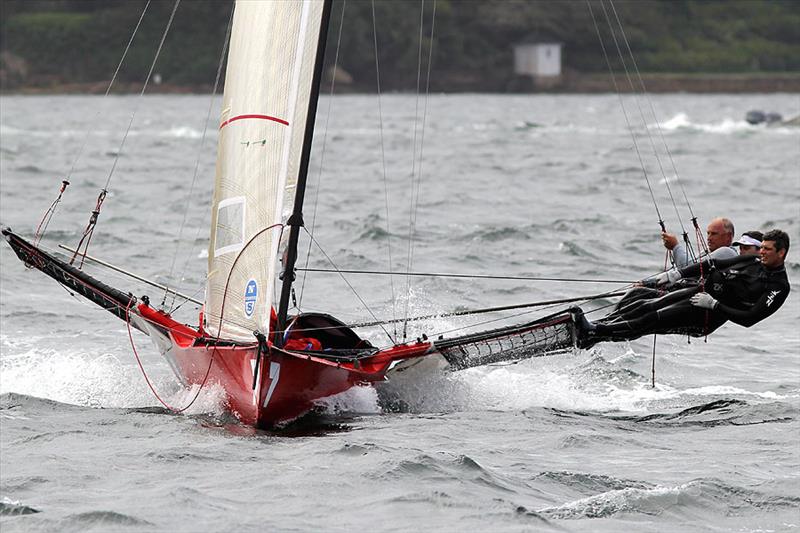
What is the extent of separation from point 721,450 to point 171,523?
151 inches

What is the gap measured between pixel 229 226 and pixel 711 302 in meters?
3.30

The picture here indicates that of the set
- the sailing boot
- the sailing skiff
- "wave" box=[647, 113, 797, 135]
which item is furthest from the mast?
"wave" box=[647, 113, 797, 135]

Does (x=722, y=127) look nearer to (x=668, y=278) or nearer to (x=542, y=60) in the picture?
(x=668, y=278)

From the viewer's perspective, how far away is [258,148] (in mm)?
9547

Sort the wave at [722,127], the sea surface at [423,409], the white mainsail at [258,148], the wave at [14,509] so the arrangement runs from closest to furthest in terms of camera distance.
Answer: the wave at [14,509], the sea surface at [423,409], the white mainsail at [258,148], the wave at [722,127]

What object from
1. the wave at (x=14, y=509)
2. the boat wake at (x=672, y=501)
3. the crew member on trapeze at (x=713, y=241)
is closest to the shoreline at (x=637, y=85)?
the crew member on trapeze at (x=713, y=241)

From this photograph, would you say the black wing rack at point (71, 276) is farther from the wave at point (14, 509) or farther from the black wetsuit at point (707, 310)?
the black wetsuit at point (707, 310)

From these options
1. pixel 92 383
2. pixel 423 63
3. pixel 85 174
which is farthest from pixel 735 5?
pixel 92 383

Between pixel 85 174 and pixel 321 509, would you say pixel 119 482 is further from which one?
pixel 85 174

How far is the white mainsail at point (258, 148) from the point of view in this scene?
945 cm

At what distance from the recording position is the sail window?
9.69m

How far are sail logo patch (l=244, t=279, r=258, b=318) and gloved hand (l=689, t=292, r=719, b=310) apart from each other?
9.73ft

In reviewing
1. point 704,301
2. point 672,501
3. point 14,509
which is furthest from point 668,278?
point 14,509

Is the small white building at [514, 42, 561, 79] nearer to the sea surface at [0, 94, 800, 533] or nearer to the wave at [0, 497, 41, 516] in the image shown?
the sea surface at [0, 94, 800, 533]
